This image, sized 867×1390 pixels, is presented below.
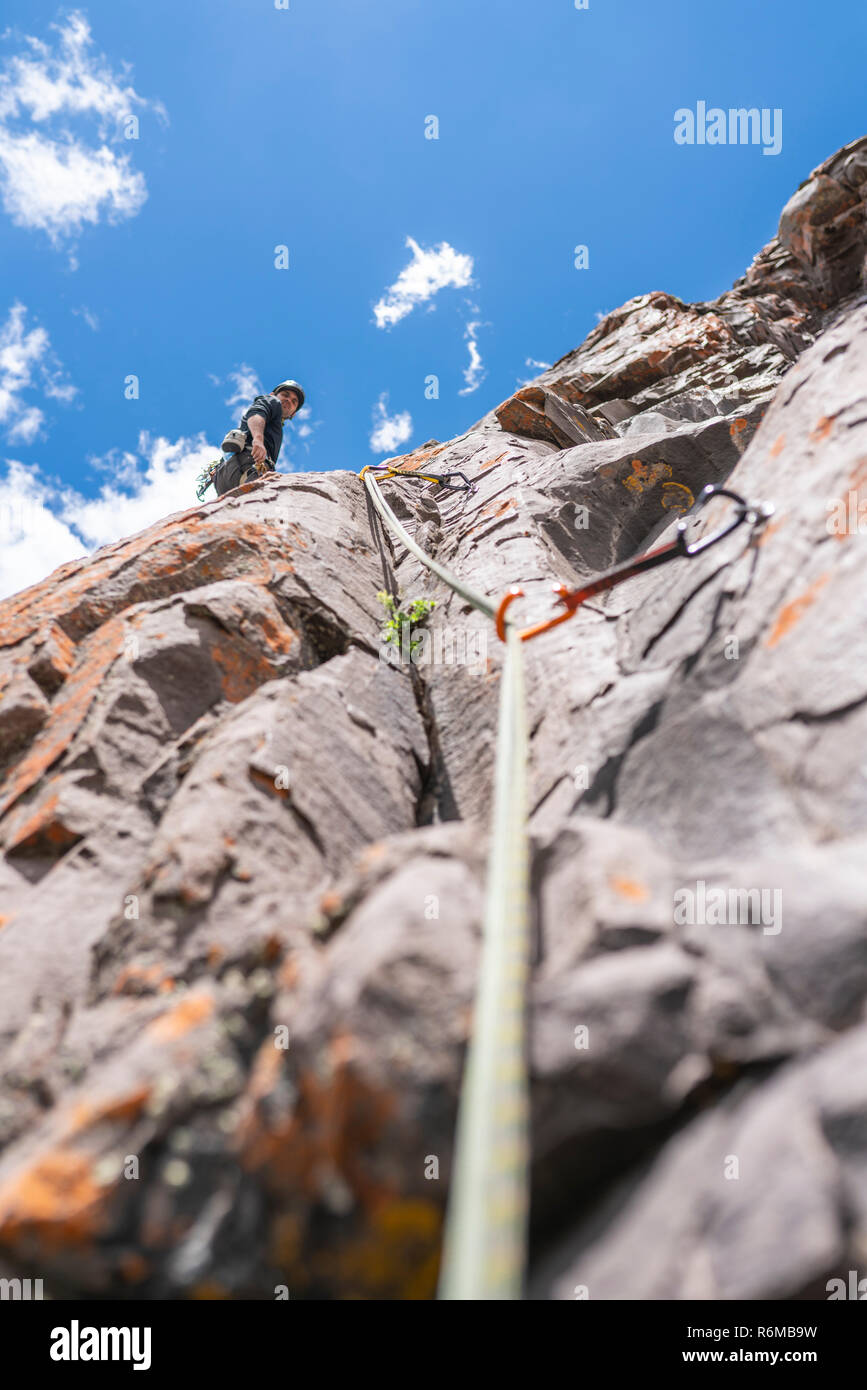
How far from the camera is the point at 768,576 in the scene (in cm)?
292

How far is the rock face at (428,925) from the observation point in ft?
4.89

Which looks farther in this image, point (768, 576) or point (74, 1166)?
point (768, 576)

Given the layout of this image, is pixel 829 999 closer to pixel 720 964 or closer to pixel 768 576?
pixel 720 964

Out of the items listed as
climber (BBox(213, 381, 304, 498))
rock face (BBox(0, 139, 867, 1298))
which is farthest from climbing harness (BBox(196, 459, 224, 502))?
rock face (BBox(0, 139, 867, 1298))

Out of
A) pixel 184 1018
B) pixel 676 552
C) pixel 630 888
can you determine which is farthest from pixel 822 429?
pixel 184 1018

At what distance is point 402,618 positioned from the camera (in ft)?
18.0

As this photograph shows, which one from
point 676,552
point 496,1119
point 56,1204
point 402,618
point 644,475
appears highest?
point 644,475

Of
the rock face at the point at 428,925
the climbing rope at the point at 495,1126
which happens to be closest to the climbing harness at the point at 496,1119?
the climbing rope at the point at 495,1126

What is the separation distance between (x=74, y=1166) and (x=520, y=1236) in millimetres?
1011

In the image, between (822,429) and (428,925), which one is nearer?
(428,925)

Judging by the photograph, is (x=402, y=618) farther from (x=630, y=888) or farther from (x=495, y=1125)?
(x=495, y=1125)

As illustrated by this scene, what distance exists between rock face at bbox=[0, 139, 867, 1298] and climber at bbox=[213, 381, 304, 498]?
4116mm

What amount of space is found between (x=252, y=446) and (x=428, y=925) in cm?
792
